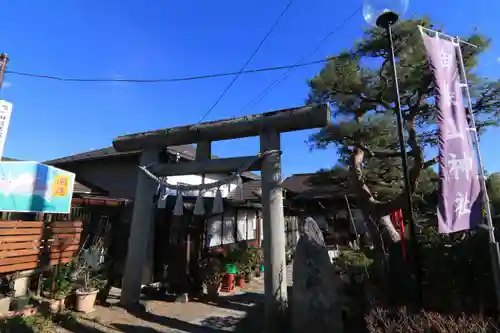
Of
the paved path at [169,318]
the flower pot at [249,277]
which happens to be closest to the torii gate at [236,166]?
the paved path at [169,318]

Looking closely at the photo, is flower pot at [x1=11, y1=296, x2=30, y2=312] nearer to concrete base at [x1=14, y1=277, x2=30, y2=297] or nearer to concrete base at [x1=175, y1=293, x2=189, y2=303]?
concrete base at [x1=14, y1=277, x2=30, y2=297]

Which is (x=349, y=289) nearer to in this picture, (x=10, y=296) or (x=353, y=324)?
(x=353, y=324)

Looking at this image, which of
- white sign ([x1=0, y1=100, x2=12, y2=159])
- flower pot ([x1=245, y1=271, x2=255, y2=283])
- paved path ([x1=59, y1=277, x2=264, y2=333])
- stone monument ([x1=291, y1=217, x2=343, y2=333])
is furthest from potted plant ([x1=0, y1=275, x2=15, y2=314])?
flower pot ([x1=245, y1=271, x2=255, y2=283])

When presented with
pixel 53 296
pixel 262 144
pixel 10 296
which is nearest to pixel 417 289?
pixel 262 144

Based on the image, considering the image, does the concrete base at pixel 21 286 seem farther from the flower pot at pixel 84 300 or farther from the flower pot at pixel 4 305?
the flower pot at pixel 84 300

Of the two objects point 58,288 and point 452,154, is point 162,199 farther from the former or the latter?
point 452,154

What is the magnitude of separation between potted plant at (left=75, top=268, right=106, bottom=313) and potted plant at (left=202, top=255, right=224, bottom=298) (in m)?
3.32

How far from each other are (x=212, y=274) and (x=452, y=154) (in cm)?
822

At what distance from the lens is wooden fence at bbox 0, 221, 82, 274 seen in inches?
255

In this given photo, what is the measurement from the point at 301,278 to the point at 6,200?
660cm

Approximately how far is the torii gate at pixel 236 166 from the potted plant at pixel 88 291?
28.3 inches

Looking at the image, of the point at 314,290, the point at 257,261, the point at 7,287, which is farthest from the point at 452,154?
the point at 257,261

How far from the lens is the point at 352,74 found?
34.6ft

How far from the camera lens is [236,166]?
8.30 metres
